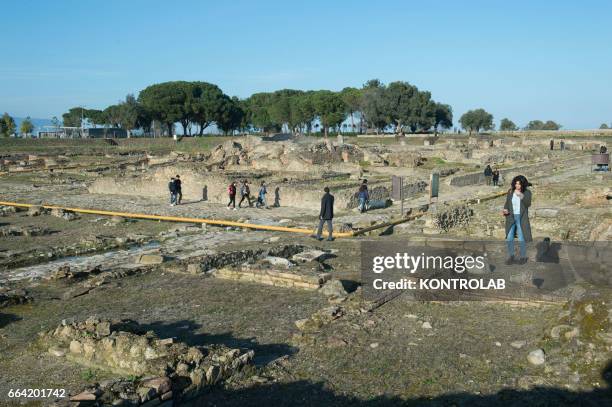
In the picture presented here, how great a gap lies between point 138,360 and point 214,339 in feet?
4.89

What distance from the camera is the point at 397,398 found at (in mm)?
5344

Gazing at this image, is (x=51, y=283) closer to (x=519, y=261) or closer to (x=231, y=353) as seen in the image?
(x=231, y=353)

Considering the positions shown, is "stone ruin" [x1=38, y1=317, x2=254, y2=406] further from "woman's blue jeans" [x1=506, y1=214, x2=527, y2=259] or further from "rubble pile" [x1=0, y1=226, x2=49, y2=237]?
"rubble pile" [x1=0, y1=226, x2=49, y2=237]

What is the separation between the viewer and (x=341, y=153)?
116ft

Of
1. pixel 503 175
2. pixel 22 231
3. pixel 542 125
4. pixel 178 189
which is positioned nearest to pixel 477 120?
pixel 542 125

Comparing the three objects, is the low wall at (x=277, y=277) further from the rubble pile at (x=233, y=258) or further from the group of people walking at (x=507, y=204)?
the group of people walking at (x=507, y=204)

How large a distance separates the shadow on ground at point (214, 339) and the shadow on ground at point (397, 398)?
0.78 m

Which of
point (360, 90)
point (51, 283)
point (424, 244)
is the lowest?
point (51, 283)

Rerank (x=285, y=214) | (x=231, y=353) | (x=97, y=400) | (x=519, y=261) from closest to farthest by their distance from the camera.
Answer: (x=97, y=400), (x=231, y=353), (x=519, y=261), (x=285, y=214)

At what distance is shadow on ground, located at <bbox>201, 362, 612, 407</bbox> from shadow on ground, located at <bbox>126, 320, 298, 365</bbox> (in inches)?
30.7

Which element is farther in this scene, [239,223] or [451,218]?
[239,223]

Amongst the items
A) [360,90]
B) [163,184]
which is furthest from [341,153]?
[360,90]

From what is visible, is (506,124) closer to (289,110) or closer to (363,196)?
(289,110)

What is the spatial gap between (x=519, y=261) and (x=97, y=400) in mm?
6807
